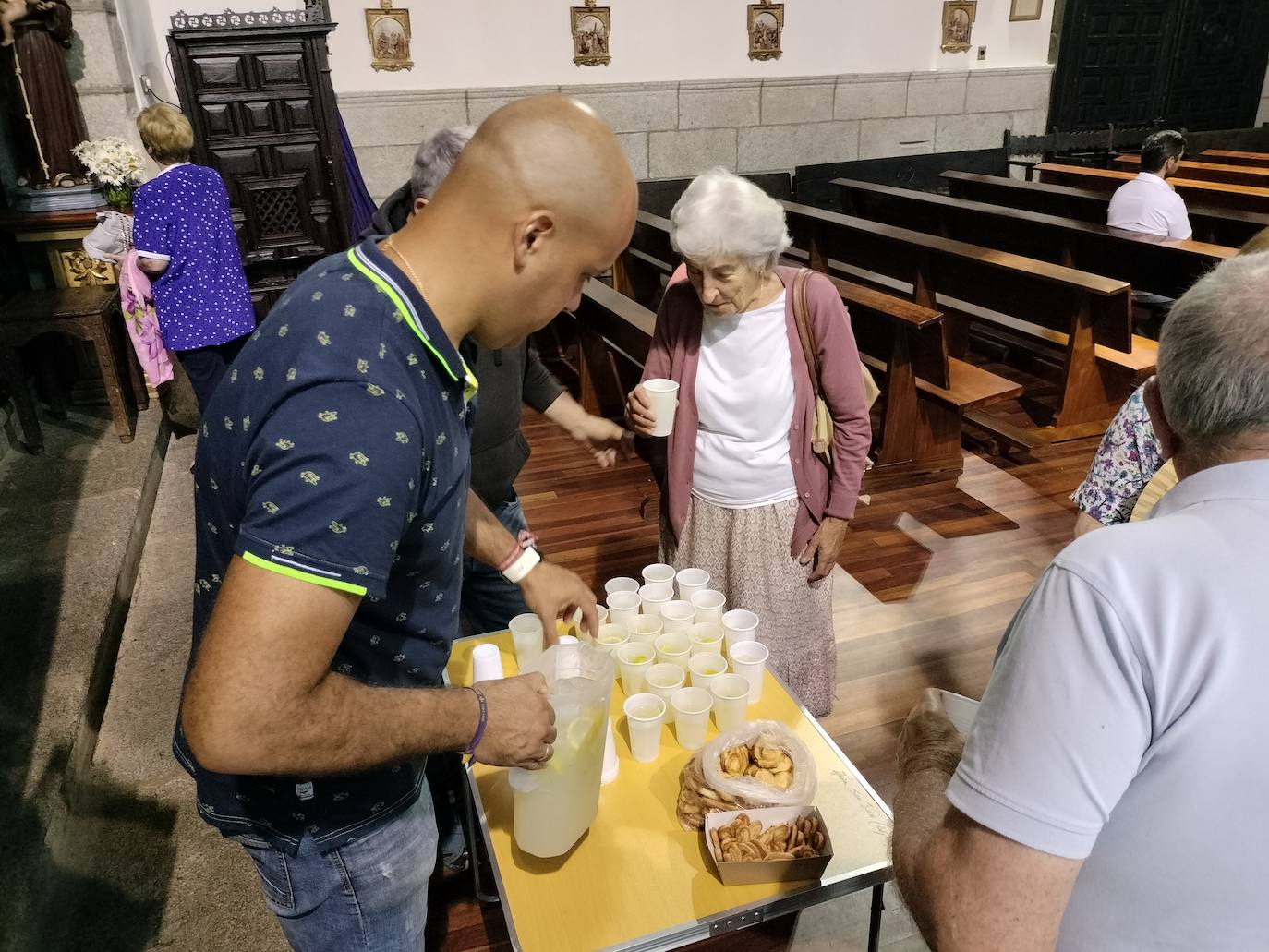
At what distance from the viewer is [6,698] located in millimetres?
2547

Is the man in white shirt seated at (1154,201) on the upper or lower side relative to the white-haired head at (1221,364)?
lower

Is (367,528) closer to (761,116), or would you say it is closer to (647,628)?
(647,628)

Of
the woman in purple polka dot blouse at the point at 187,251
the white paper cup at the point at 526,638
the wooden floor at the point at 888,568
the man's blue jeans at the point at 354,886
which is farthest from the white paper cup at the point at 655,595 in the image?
the woman in purple polka dot blouse at the point at 187,251

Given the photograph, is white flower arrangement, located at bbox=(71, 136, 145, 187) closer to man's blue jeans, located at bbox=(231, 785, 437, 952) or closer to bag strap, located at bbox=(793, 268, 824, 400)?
bag strap, located at bbox=(793, 268, 824, 400)

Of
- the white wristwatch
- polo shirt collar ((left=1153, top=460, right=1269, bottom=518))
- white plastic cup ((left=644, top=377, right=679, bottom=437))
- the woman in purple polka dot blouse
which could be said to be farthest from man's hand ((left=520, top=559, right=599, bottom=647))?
the woman in purple polka dot blouse

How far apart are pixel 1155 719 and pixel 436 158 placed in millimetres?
1751

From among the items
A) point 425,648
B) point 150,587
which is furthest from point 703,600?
point 150,587

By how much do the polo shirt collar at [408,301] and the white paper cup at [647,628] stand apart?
0.91 m

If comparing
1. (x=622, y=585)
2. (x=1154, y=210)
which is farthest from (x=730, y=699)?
(x=1154, y=210)

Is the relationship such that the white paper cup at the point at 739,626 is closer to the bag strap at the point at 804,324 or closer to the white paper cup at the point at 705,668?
the white paper cup at the point at 705,668

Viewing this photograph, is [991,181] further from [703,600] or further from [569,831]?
[569,831]

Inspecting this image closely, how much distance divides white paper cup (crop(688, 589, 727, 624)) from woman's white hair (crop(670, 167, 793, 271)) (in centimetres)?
78

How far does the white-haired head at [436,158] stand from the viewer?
6.42 feet

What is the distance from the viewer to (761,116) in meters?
8.39
